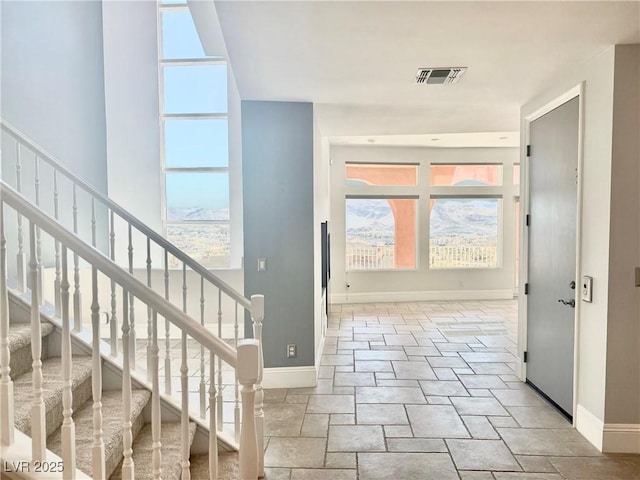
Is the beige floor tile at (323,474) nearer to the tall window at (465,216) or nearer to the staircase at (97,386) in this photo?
the staircase at (97,386)

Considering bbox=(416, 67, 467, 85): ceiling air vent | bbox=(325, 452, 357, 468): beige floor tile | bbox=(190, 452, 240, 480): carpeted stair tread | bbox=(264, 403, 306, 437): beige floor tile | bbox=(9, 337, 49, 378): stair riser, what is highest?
bbox=(416, 67, 467, 85): ceiling air vent

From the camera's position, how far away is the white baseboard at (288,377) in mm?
3514

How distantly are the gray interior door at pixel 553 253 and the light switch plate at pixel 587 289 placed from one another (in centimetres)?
12

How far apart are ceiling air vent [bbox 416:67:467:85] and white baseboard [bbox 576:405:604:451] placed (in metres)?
2.56

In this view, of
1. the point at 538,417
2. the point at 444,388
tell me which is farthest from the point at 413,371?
the point at 538,417

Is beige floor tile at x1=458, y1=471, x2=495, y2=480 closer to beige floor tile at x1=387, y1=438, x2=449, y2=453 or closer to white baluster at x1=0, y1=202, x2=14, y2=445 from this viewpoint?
beige floor tile at x1=387, y1=438, x2=449, y2=453

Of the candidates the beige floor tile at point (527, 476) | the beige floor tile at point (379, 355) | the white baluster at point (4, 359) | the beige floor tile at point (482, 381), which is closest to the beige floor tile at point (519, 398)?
the beige floor tile at point (482, 381)

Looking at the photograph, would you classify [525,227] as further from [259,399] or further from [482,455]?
[259,399]

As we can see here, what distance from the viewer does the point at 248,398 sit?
1550 millimetres

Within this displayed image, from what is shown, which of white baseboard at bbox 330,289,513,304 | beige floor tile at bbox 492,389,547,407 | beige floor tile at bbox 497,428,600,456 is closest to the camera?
beige floor tile at bbox 497,428,600,456

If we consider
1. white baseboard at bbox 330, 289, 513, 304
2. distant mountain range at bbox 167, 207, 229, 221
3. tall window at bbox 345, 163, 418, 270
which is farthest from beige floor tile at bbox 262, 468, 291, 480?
→ tall window at bbox 345, 163, 418, 270

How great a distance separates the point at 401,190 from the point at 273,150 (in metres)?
4.17

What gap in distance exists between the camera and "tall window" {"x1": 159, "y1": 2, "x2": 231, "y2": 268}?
543 centimetres

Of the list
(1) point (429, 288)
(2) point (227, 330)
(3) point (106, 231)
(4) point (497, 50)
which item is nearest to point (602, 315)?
(4) point (497, 50)
